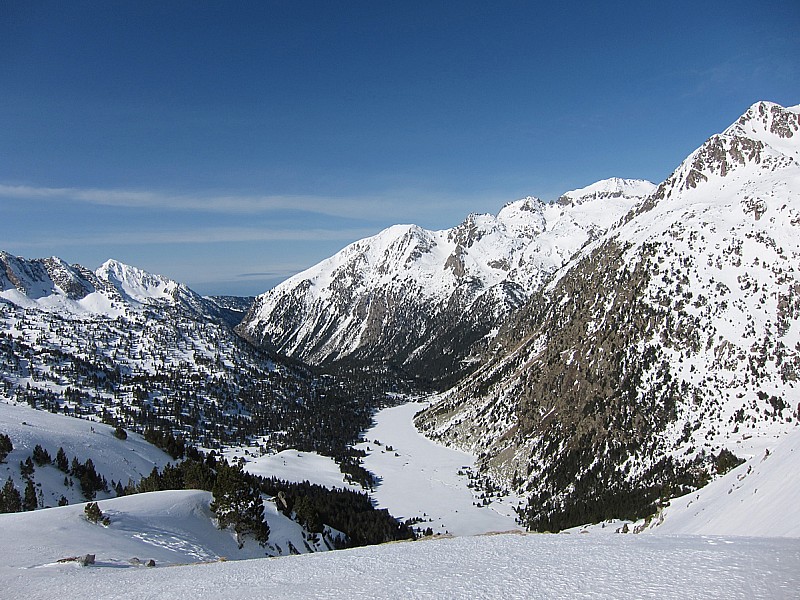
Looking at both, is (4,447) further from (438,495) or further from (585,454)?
(585,454)

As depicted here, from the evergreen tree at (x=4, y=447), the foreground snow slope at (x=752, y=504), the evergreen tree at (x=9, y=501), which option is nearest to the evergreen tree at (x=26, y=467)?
the evergreen tree at (x=4, y=447)

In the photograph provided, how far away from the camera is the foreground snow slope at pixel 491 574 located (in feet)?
41.7

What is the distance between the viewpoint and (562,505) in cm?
11444

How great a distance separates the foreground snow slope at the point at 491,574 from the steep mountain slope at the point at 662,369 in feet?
250

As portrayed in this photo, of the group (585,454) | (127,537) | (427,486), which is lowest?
(427,486)

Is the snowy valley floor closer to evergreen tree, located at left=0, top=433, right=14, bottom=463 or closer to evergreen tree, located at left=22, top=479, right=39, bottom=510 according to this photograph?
evergreen tree, located at left=22, top=479, right=39, bottom=510

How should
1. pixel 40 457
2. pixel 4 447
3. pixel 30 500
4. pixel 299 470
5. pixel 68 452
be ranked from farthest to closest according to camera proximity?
pixel 299 470 < pixel 68 452 < pixel 40 457 < pixel 4 447 < pixel 30 500

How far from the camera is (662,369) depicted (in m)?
130

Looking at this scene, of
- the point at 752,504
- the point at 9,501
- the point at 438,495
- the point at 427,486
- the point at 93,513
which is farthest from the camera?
the point at 427,486

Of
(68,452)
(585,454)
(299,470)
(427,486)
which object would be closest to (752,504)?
(68,452)

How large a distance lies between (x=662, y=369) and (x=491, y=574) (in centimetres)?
13493

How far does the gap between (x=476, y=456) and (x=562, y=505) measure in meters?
61.9

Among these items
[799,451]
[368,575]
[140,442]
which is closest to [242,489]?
[368,575]

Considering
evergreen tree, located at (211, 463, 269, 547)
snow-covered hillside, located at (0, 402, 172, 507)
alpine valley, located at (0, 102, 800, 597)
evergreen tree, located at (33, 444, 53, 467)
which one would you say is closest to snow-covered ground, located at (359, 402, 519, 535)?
alpine valley, located at (0, 102, 800, 597)
